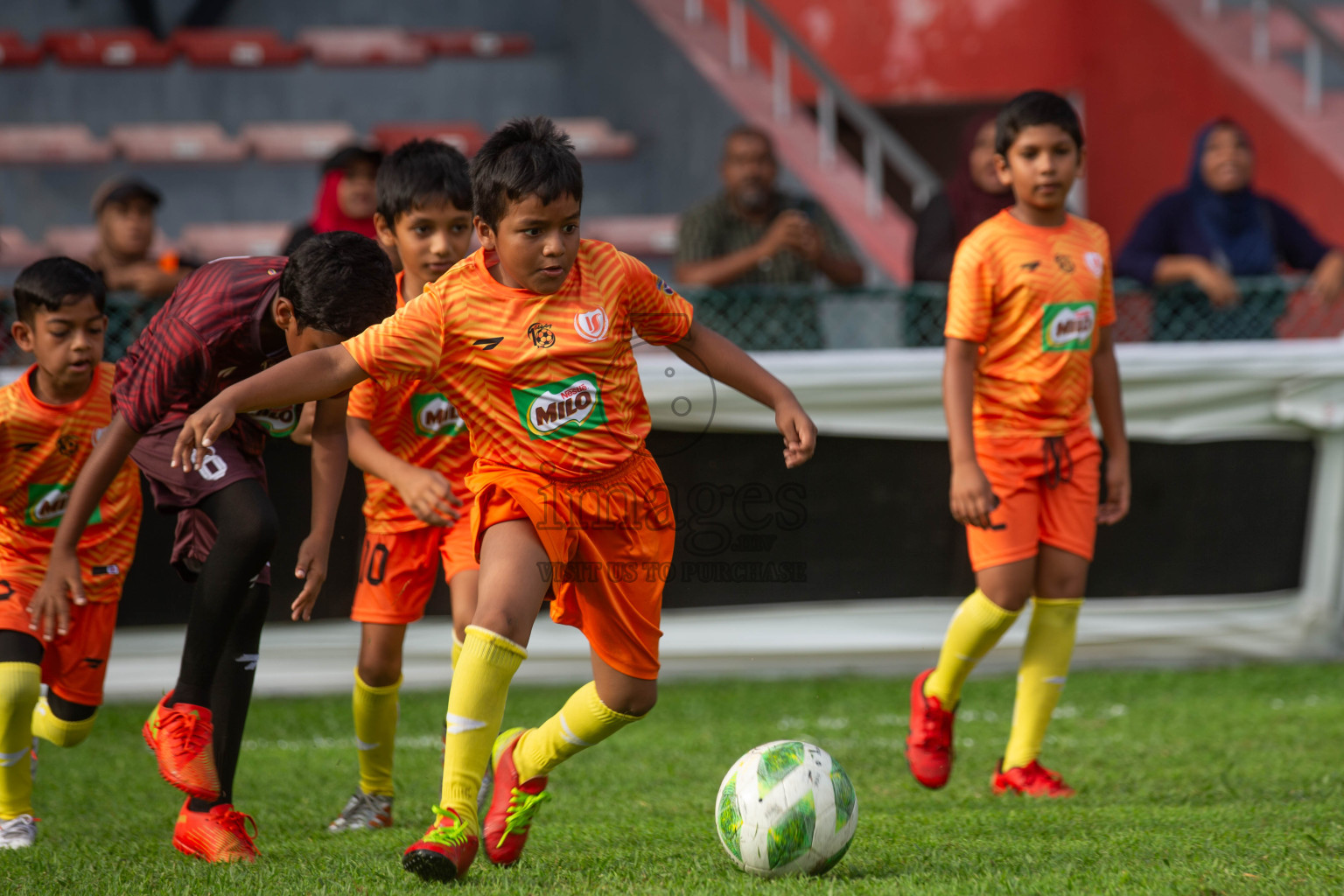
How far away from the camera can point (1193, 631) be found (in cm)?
627

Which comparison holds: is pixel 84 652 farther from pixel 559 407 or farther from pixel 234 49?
pixel 234 49

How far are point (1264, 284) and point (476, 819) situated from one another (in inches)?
183

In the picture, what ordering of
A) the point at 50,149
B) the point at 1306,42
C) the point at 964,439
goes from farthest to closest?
the point at 1306,42 < the point at 50,149 < the point at 964,439

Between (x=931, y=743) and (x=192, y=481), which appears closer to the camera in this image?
(x=192, y=481)

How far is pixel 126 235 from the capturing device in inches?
233

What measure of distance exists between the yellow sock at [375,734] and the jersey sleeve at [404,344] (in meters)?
1.28

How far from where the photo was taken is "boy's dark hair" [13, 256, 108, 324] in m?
3.79

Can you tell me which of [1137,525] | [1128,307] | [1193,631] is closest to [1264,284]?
[1128,307]

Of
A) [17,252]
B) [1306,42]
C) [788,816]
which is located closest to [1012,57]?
[1306,42]

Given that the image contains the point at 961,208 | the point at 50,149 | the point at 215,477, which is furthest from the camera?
the point at 50,149

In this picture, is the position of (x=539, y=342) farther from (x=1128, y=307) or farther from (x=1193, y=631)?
(x=1193, y=631)

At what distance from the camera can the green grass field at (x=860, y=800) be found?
292 centimetres

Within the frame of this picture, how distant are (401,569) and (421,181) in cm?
109

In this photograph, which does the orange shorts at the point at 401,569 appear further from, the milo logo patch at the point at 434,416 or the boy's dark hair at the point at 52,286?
the boy's dark hair at the point at 52,286
